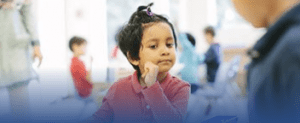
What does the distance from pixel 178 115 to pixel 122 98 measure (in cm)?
10

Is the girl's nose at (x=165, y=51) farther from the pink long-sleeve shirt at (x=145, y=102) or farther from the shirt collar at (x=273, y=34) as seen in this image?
the shirt collar at (x=273, y=34)

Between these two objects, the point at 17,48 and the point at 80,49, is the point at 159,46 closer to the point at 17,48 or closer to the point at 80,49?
the point at 17,48

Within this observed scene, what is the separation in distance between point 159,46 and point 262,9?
0.74 ft

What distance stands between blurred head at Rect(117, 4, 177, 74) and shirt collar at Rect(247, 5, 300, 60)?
219mm

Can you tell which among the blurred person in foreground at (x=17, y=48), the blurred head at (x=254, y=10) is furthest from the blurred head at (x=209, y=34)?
the blurred head at (x=254, y=10)

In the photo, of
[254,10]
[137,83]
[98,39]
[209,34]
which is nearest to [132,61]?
[137,83]

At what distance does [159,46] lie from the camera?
Result: 0.52 m

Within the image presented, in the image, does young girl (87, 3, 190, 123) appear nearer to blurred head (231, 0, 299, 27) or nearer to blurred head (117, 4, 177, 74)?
blurred head (117, 4, 177, 74)

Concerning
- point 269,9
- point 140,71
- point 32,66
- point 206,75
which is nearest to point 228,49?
point 206,75

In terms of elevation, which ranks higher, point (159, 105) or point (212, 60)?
point (212, 60)

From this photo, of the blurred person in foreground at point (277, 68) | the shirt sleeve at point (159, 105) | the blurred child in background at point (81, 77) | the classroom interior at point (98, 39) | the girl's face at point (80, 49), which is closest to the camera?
the blurred person in foreground at point (277, 68)

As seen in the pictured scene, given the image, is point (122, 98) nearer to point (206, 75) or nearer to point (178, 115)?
point (178, 115)

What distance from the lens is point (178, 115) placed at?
20.0 inches

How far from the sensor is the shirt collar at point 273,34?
0.87 feet
